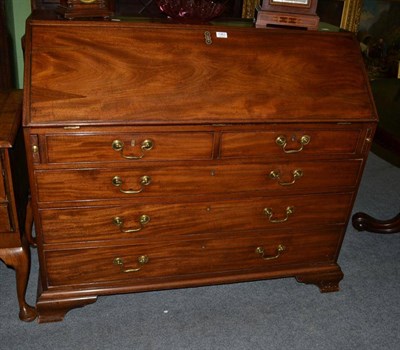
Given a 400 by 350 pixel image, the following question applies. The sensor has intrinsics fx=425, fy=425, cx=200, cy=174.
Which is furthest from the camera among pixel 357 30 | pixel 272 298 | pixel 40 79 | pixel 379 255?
pixel 357 30

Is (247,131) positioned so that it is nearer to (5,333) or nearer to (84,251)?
(84,251)

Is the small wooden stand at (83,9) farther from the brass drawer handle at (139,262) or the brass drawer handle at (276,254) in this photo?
the brass drawer handle at (276,254)

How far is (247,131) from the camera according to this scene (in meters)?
1.69

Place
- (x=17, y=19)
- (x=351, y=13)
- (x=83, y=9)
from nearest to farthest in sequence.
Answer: (x=83, y=9) → (x=17, y=19) → (x=351, y=13)

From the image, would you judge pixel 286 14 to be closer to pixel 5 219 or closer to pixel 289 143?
pixel 289 143

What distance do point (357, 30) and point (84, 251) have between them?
345 cm

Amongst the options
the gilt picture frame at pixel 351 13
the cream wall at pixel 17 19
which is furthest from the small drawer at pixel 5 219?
the gilt picture frame at pixel 351 13

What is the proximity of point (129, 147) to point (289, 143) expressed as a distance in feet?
2.17

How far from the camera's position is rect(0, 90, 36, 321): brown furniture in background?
1.59 m

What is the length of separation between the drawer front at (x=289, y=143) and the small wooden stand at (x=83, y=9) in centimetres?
72

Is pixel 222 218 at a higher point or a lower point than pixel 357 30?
lower

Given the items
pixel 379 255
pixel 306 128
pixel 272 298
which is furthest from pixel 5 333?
pixel 379 255

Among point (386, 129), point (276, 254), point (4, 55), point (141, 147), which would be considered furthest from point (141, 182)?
point (4, 55)

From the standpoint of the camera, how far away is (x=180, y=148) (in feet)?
5.44
